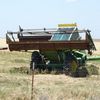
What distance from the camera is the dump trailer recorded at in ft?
56.0

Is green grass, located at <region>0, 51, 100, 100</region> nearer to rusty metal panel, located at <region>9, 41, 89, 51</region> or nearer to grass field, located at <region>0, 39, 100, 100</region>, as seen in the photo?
grass field, located at <region>0, 39, 100, 100</region>

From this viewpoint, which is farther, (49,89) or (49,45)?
(49,45)

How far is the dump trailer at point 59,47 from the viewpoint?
17.1 metres

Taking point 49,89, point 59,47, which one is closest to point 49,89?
point 49,89

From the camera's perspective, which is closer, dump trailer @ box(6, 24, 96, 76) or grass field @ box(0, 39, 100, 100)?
grass field @ box(0, 39, 100, 100)

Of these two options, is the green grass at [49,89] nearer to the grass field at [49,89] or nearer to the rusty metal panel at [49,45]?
the grass field at [49,89]

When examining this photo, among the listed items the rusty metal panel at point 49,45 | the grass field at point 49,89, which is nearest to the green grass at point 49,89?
the grass field at point 49,89

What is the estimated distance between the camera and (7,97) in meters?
10.2

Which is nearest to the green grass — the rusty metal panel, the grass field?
the grass field

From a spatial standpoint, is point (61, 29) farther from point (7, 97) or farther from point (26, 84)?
point (7, 97)

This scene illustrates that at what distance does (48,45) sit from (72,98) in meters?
7.08

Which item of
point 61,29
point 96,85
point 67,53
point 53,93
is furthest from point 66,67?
point 53,93

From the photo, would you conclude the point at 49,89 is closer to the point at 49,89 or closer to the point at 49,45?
the point at 49,89

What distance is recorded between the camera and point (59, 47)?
17.3m
